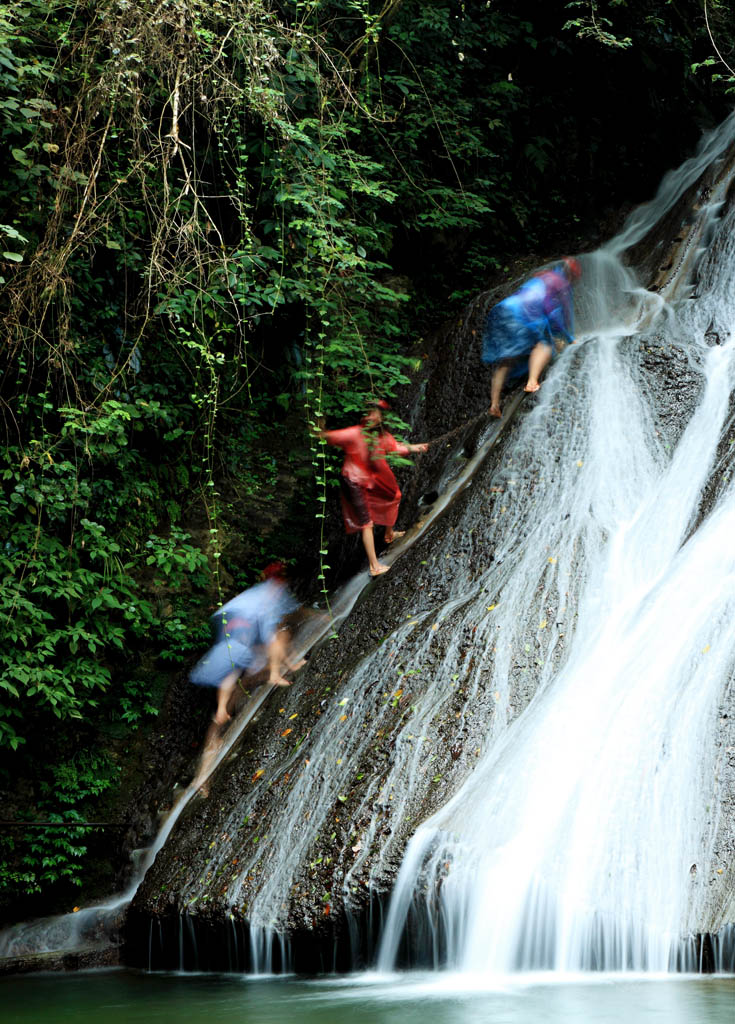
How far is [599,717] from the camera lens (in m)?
5.32

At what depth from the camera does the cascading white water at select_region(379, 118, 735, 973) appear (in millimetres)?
4492

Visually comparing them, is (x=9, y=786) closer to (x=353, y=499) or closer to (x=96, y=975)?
(x=96, y=975)

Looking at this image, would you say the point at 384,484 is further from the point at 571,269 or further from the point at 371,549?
the point at 571,269

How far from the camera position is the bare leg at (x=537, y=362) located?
8.20m

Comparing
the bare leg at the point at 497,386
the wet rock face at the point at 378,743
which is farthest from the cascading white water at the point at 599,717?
the bare leg at the point at 497,386

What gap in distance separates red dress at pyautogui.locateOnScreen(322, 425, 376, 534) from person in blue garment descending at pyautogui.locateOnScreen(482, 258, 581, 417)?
1302mm

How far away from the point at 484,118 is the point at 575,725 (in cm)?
931

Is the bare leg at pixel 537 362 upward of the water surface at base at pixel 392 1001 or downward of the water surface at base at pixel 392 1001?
upward

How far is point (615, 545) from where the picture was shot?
652 cm

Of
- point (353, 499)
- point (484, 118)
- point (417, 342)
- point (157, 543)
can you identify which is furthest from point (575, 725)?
point (484, 118)

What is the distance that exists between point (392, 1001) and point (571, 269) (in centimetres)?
807

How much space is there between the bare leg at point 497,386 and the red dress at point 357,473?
127 cm

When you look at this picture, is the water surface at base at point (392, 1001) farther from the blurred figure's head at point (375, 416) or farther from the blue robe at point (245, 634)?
the blurred figure's head at point (375, 416)

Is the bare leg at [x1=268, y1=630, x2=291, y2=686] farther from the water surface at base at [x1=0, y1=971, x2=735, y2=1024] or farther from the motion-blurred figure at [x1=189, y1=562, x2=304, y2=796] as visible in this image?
the water surface at base at [x1=0, y1=971, x2=735, y2=1024]
